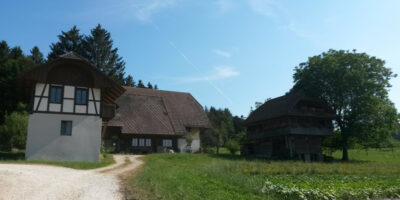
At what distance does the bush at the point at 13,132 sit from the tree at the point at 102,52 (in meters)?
24.3

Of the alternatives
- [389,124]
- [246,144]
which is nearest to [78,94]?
[246,144]

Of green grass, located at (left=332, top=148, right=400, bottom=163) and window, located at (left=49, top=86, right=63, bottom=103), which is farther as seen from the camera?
green grass, located at (left=332, top=148, right=400, bottom=163)

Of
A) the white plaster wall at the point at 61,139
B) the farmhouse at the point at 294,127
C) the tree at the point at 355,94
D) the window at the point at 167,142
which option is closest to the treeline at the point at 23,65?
the white plaster wall at the point at 61,139

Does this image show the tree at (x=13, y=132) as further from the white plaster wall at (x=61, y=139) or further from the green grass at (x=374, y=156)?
the green grass at (x=374, y=156)

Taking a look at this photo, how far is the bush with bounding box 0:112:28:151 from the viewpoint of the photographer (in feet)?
95.1

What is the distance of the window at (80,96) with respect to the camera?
24.4 meters

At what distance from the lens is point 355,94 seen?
37750 millimetres

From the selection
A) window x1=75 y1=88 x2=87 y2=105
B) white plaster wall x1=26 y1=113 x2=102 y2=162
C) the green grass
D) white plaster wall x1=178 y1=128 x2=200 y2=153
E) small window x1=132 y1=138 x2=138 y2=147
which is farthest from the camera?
the green grass

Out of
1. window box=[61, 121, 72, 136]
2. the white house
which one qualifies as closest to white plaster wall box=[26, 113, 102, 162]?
the white house

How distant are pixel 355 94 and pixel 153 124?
25571 mm

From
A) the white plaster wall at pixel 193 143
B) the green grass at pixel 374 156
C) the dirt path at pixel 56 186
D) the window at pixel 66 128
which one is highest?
the window at pixel 66 128

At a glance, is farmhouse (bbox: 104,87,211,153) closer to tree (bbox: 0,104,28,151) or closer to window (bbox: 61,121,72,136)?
tree (bbox: 0,104,28,151)

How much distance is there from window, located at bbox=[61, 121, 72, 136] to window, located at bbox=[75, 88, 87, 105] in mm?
1818

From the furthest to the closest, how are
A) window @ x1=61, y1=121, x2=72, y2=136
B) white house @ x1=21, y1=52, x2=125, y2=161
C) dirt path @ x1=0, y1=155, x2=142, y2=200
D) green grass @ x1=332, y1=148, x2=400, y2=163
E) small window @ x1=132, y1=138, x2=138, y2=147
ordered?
green grass @ x1=332, y1=148, x2=400, y2=163 → small window @ x1=132, y1=138, x2=138, y2=147 → window @ x1=61, y1=121, x2=72, y2=136 → white house @ x1=21, y1=52, x2=125, y2=161 → dirt path @ x1=0, y1=155, x2=142, y2=200
